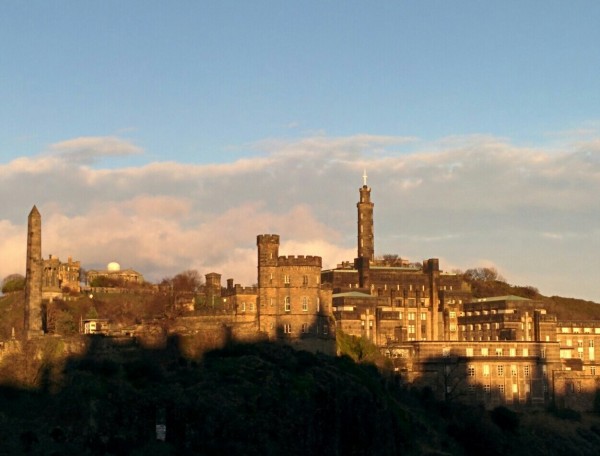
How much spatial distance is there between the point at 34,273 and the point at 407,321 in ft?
155

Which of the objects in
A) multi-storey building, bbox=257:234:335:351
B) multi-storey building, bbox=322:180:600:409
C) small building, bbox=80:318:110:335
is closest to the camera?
multi-storey building, bbox=257:234:335:351

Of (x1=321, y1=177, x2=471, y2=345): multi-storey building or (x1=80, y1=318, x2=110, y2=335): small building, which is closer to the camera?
(x1=80, y1=318, x2=110, y2=335): small building

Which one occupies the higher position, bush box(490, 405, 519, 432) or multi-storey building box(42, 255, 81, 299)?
multi-storey building box(42, 255, 81, 299)

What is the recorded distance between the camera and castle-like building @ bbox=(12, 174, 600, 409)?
114188mm

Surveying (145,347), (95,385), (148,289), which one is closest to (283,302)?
(145,347)

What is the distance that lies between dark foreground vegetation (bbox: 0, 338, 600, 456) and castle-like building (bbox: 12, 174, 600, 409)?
3.64m

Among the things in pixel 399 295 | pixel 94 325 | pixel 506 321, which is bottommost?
pixel 94 325

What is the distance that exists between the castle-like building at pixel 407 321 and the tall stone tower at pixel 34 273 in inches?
3.4

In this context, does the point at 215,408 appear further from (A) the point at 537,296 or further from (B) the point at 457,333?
(A) the point at 537,296

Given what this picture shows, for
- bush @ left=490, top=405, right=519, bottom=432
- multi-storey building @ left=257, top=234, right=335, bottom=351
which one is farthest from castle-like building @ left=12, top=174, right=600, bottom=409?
bush @ left=490, top=405, right=519, bottom=432

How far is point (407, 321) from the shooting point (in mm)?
148250

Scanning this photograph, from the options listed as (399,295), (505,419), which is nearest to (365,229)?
(399,295)

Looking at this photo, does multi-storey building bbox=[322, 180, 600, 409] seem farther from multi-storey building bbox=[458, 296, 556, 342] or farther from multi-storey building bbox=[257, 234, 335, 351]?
multi-storey building bbox=[257, 234, 335, 351]

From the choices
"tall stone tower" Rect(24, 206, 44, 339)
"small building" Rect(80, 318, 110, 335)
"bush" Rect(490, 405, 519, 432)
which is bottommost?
"bush" Rect(490, 405, 519, 432)
